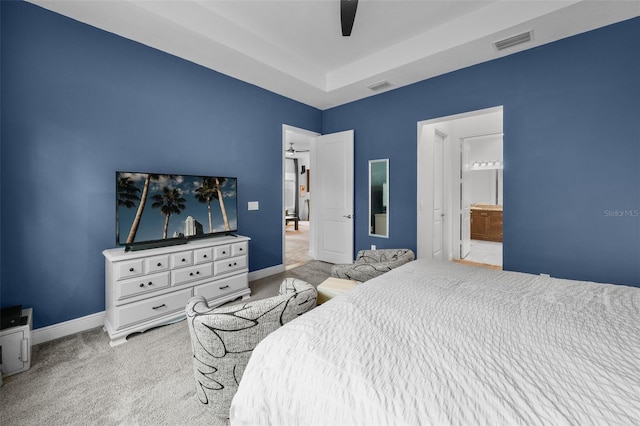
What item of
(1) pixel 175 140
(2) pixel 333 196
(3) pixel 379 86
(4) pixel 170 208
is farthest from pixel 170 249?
(3) pixel 379 86

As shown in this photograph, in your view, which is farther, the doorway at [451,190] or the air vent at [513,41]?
the doorway at [451,190]

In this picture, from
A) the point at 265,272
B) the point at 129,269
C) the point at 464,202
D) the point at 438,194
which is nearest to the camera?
the point at 129,269

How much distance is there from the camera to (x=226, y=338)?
136 centimetres

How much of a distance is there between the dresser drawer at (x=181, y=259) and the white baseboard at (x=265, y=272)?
4.27 feet

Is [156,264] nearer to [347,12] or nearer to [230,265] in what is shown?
[230,265]

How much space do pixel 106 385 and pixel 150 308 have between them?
756 millimetres

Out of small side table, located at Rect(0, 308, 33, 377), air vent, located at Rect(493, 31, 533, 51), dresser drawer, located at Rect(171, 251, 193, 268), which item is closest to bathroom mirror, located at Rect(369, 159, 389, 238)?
air vent, located at Rect(493, 31, 533, 51)

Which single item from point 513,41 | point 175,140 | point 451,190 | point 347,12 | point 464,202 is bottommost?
point 464,202

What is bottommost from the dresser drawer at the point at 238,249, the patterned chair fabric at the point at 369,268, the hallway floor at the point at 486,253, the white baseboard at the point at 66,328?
the white baseboard at the point at 66,328

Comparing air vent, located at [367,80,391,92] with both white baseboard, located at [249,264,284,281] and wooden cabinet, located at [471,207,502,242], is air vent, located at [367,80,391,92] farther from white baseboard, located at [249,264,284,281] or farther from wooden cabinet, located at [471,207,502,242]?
wooden cabinet, located at [471,207,502,242]

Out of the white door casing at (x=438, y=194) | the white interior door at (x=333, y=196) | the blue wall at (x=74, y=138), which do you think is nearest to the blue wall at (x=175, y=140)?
the blue wall at (x=74, y=138)

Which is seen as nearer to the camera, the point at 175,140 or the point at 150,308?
the point at 150,308

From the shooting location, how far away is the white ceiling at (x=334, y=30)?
2434mm

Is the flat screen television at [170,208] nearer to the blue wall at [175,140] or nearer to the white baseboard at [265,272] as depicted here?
the blue wall at [175,140]
